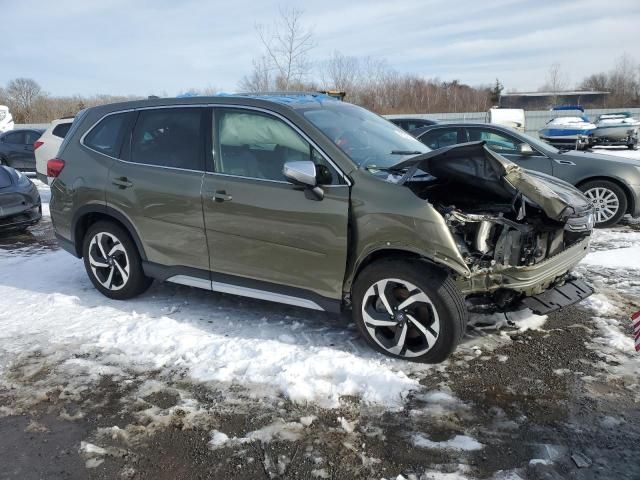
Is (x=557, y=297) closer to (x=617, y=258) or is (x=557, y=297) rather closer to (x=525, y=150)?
(x=617, y=258)

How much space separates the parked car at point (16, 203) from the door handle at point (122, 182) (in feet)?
13.0

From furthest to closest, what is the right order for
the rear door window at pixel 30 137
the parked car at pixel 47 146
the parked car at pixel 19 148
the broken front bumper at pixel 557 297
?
the rear door window at pixel 30 137, the parked car at pixel 19 148, the parked car at pixel 47 146, the broken front bumper at pixel 557 297

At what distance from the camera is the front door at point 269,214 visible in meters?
3.79

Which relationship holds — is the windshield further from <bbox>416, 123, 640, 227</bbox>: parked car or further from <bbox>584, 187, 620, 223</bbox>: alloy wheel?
<bbox>584, 187, 620, 223</bbox>: alloy wheel

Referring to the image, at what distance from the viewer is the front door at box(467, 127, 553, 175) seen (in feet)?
25.8

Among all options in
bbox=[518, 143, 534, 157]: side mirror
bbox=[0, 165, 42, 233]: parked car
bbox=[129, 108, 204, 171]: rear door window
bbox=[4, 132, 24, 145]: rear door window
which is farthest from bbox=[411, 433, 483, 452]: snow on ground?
bbox=[4, 132, 24, 145]: rear door window

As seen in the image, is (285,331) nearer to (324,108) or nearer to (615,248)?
(324,108)

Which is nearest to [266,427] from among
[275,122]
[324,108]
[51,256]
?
[275,122]

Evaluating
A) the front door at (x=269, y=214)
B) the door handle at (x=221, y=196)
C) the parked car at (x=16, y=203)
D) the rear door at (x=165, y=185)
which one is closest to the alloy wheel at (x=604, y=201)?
the front door at (x=269, y=214)

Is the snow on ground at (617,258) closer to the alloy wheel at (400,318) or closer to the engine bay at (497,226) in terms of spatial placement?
the engine bay at (497,226)

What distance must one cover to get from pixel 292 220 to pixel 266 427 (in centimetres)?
149

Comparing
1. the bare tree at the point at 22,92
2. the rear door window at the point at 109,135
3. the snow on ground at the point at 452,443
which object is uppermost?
the bare tree at the point at 22,92

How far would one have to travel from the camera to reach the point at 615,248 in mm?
6664

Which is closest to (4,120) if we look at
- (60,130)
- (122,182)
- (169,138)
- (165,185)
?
(60,130)
